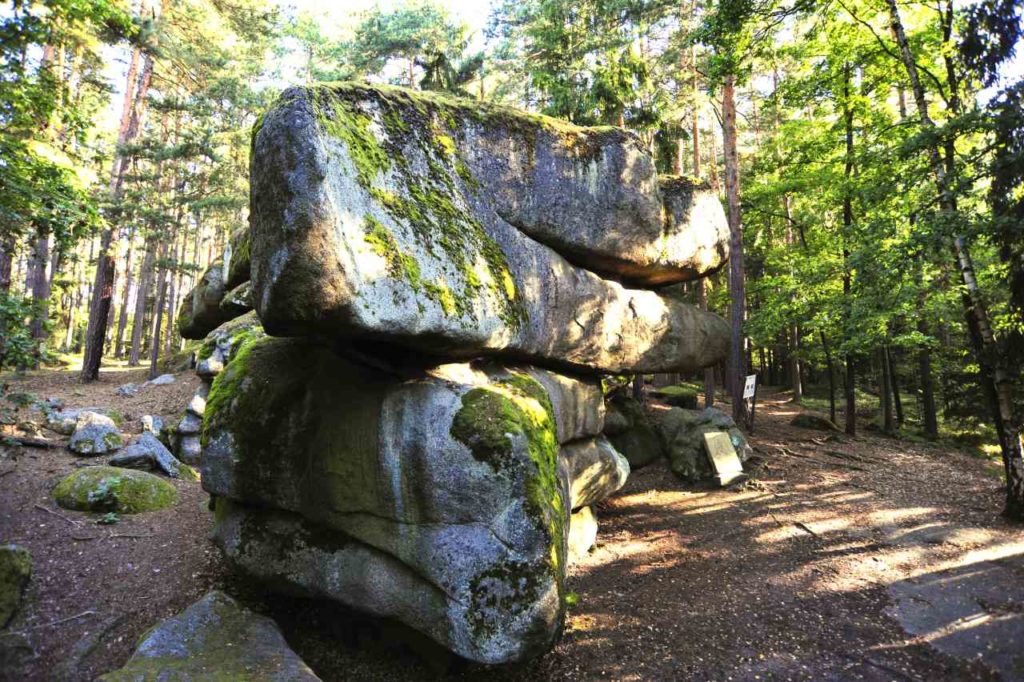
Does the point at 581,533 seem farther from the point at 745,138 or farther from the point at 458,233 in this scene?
the point at 745,138

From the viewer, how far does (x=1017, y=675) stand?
5.53 meters

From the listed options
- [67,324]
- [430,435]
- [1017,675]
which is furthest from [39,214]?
[67,324]

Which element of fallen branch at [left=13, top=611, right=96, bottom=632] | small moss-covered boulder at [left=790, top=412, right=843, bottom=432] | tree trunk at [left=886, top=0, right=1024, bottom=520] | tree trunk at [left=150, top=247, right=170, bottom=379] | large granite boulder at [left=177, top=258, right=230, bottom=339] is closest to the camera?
fallen branch at [left=13, top=611, right=96, bottom=632]

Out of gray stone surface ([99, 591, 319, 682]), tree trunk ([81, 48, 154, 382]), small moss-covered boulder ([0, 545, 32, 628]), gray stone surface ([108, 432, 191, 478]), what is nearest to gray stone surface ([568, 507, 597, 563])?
gray stone surface ([99, 591, 319, 682])

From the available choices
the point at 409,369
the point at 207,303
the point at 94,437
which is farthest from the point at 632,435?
the point at 94,437

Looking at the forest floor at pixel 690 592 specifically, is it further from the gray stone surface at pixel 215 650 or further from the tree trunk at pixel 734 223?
the tree trunk at pixel 734 223

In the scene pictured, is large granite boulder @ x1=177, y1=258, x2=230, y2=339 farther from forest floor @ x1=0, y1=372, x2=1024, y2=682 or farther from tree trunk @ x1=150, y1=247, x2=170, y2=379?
tree trunk @ x1=150, y1=247, x2=170, y2=379

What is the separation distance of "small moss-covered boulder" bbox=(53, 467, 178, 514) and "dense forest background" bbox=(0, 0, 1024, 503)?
2.03 meters

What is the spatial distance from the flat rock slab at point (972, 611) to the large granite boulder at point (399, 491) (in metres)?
4.57

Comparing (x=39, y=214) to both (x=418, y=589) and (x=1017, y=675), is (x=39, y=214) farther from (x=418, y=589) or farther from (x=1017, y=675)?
(x=1017, y=675)

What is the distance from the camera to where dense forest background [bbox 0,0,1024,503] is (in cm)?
808

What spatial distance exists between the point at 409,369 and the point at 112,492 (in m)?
5.96

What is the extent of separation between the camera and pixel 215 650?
5.09 meters

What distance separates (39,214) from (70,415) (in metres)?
6.76
